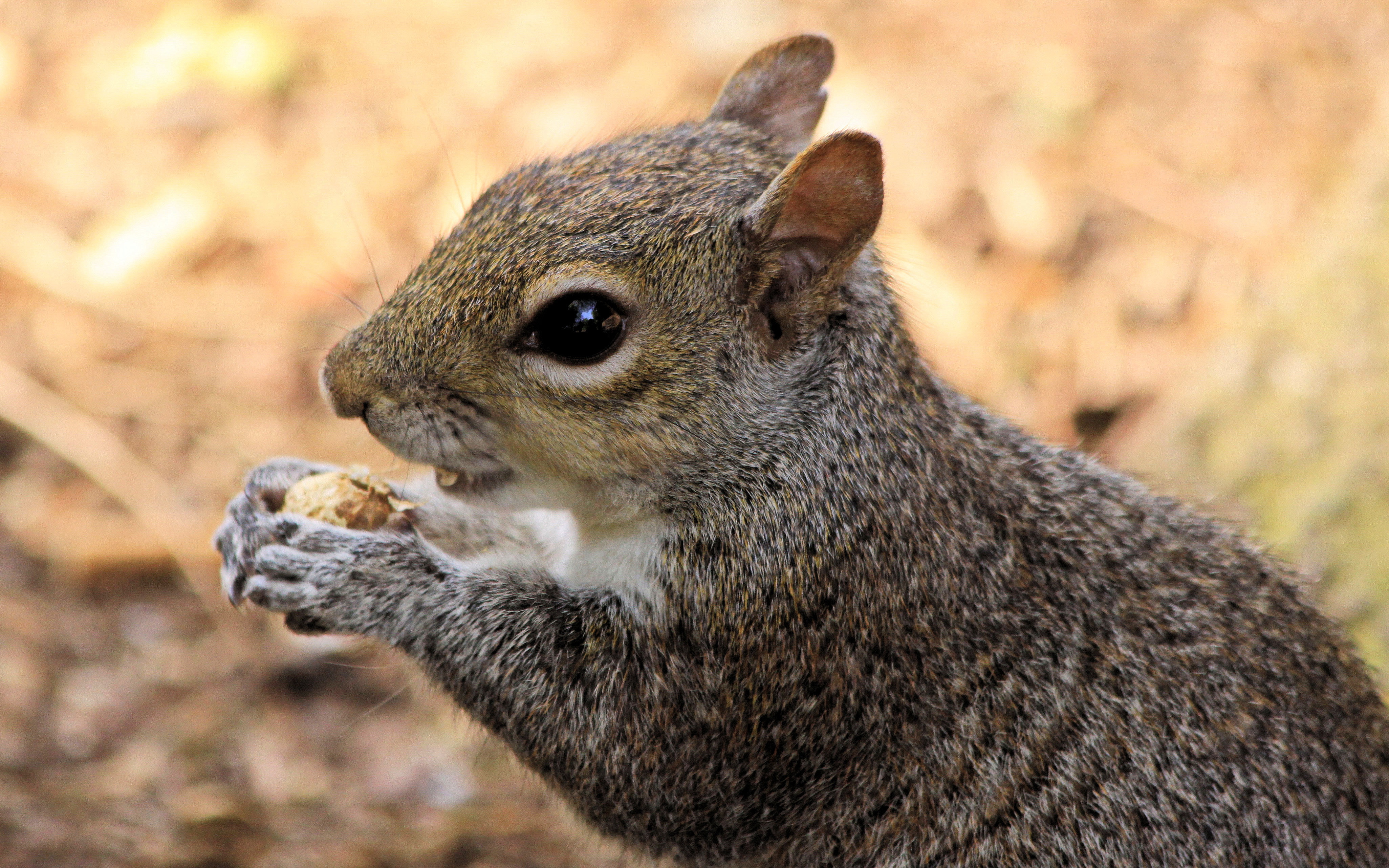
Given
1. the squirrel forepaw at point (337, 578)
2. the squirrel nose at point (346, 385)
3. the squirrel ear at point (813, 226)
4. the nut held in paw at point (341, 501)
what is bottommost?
the squirrel forepaw at point (337, 578)

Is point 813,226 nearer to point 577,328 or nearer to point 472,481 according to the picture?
point 577,328

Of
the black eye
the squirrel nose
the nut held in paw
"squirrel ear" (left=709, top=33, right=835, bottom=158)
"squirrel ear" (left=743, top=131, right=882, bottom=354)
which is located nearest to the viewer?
"squirrel ear" (left=743, top=131, right=882, bottom=354)

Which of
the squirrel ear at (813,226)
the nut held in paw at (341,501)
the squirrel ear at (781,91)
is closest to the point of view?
the squirrel ear at (813,226)

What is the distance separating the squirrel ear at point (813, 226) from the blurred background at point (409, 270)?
97cm

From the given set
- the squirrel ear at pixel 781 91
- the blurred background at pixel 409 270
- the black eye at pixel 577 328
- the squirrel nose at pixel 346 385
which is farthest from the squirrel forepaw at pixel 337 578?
the squirrel ear at pixel 781 91

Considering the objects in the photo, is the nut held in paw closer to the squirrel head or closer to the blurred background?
the squirrel head

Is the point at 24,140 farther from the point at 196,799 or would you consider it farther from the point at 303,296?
the point at 196,799

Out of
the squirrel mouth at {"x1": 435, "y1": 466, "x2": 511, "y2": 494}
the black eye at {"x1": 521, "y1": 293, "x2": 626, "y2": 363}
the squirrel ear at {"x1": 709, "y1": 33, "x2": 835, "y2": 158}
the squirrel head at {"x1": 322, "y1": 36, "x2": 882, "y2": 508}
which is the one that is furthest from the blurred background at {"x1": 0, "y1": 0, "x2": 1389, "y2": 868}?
the black eye at {"x1": 521, "y1": 293, "x2": 626, "y2": 363}

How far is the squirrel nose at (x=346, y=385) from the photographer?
258cm

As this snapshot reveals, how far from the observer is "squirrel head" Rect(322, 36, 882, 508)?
8.11ft

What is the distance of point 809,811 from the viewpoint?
271 centimetres

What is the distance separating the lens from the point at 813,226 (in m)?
2.45

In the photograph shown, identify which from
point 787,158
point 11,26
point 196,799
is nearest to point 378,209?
point 11,26

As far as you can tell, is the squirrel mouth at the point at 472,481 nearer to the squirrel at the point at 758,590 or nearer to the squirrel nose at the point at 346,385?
the squirrel at the point at 758,590
